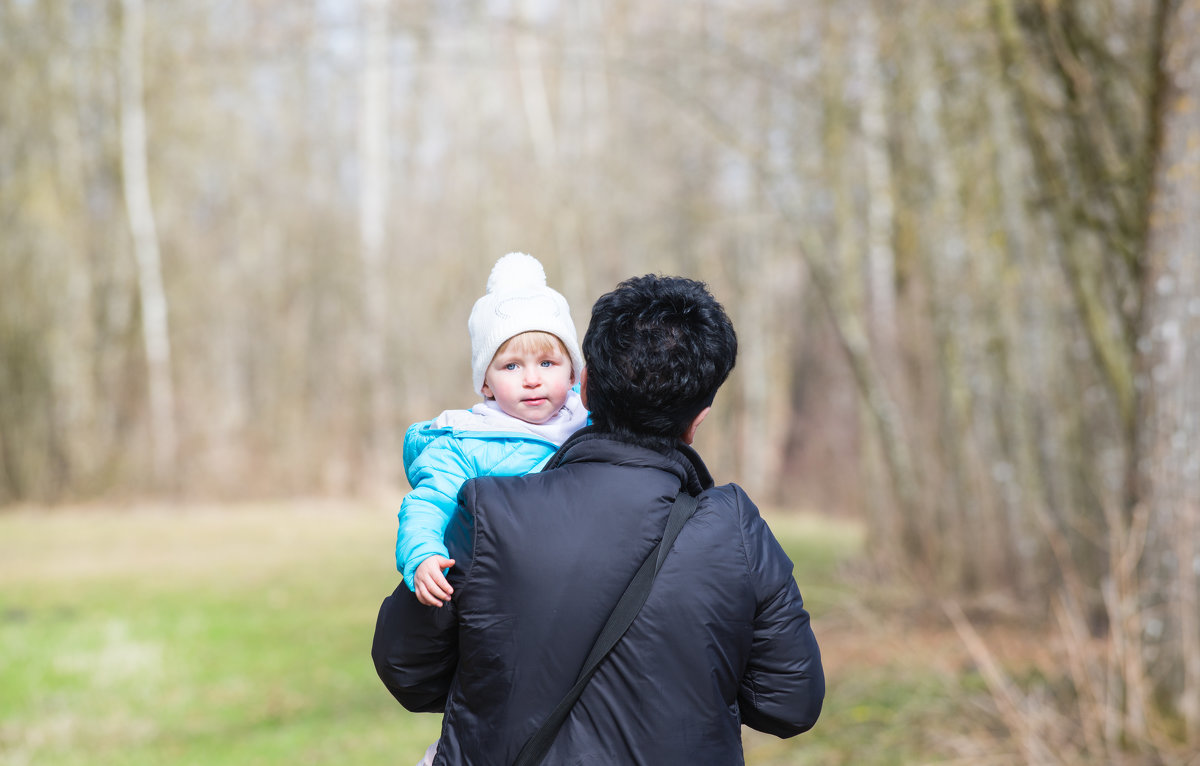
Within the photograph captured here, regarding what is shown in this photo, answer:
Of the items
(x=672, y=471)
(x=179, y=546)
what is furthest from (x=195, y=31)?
(x=672, y=471)

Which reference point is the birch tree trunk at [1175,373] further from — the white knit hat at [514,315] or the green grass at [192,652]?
the green grass at [192,652]

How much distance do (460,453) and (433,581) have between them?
284mm

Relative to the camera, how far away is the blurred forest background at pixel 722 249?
4.95 m

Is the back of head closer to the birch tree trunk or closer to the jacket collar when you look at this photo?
the jacket collar

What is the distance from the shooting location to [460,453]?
6.38ft

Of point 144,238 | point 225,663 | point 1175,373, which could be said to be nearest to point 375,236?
point 144,238

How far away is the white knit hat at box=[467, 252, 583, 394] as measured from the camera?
202cm

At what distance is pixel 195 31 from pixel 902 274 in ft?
45.3

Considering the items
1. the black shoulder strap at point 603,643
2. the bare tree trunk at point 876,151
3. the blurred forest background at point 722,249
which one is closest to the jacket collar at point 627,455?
the black shoulder strap at point 603,643

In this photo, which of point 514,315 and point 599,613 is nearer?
point 599,613

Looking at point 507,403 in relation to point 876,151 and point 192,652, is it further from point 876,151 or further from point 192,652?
point 876,151

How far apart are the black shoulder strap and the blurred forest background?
3.40m

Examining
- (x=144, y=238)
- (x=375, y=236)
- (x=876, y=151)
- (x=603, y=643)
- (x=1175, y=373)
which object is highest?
(x=876, y=151)

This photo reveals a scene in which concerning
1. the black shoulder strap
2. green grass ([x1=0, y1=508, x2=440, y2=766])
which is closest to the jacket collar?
the black shoulder strap
